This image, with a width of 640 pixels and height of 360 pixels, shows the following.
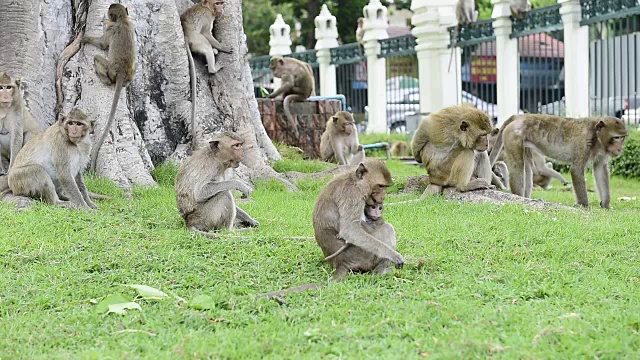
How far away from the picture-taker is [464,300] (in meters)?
6.04

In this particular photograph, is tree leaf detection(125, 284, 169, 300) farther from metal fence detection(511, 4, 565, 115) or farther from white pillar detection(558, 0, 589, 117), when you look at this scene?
metal fence detection(511, 4, 565, 115)

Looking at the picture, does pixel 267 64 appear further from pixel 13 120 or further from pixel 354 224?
pixel 354 224

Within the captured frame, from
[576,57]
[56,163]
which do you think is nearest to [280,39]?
[576,57]

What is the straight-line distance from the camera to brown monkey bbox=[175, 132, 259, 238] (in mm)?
8305

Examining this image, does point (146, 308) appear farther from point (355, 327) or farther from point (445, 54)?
point (445, 54)

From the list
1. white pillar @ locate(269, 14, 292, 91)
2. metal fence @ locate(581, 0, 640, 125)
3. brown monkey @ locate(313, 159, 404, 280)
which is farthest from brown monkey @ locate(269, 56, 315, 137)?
white pillar @ locate(269, 14, 292, 91)

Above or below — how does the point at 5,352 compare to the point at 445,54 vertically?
below

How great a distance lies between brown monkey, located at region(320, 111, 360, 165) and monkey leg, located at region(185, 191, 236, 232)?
6.80 m

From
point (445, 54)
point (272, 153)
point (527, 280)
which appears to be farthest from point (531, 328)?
point (445, 54)

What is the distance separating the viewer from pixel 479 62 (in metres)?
24.6

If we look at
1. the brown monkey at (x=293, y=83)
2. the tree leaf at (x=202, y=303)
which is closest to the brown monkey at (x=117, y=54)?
the tree leaf at (x=202, y=303)

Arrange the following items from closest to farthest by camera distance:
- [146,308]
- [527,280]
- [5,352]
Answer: [5,352], [146,308], [527,280]

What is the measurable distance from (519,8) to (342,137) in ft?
23.7

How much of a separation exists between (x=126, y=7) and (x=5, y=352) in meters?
6.97
